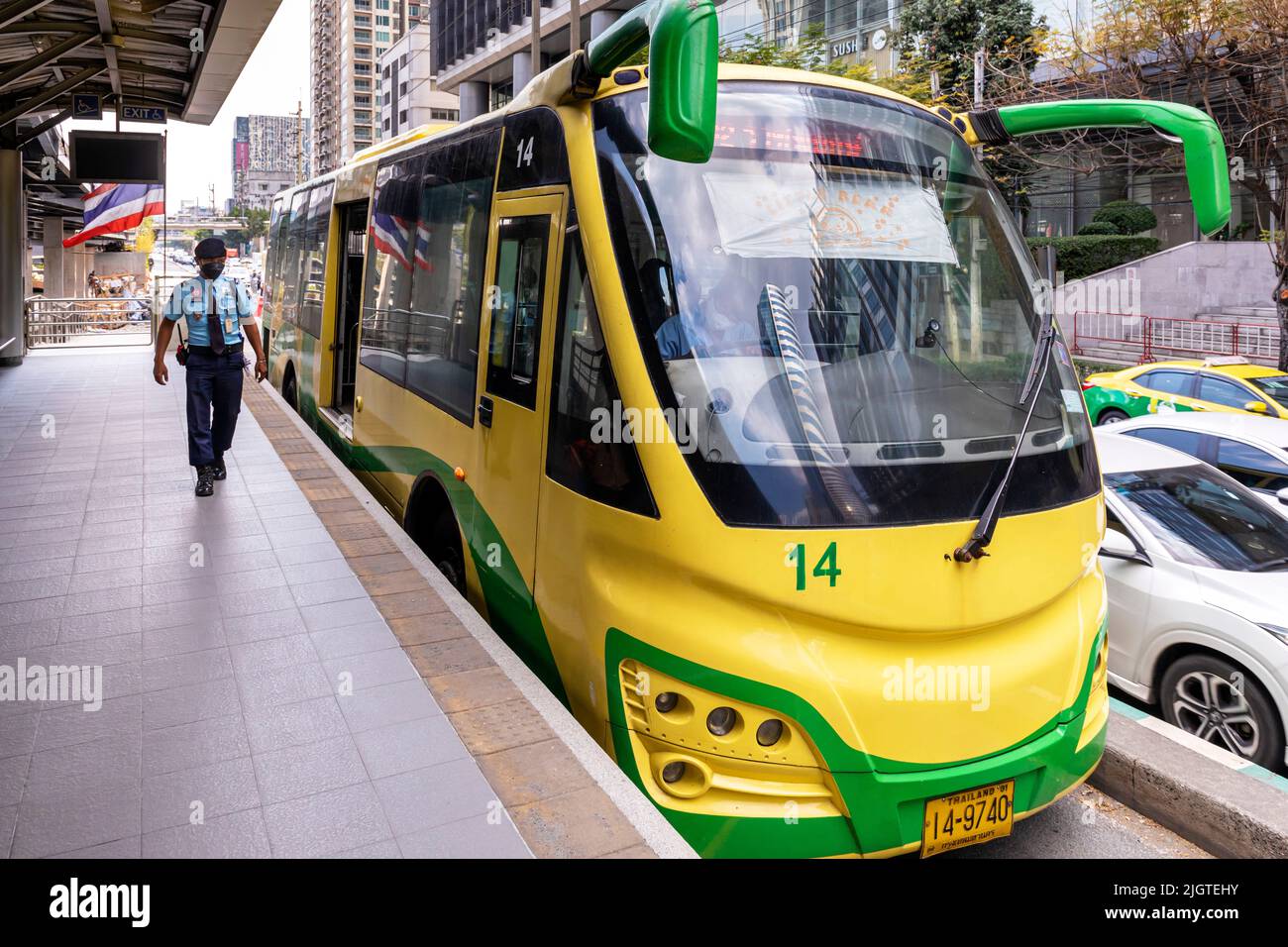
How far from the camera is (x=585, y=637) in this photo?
13.2 feet

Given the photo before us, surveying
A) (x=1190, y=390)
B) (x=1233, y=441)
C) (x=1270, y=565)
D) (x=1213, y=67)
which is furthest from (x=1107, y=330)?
(x=1270, y=565)

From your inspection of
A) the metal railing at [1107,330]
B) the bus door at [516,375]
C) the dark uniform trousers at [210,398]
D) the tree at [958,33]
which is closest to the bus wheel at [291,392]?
the dark uniform trousers at [210,398]

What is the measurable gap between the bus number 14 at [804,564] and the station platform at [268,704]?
36.3 inches

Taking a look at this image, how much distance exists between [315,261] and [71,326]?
18.2 meters

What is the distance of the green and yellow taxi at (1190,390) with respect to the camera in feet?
45.7

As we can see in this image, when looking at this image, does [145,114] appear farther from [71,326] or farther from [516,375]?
[516,375]

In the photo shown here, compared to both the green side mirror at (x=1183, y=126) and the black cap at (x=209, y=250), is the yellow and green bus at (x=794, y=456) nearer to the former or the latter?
the green side mirror at (x=1183, y=126)

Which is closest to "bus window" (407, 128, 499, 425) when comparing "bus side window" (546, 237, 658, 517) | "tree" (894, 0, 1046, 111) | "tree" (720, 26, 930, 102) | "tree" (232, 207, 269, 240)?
"bus side window" (546, 237, 658, 517)

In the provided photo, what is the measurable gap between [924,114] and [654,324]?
1853mm

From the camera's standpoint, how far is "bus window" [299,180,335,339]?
10328mm

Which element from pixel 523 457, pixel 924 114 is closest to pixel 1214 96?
pixel 924 114

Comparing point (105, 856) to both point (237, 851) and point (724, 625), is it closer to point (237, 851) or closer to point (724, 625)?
point (237, 851)

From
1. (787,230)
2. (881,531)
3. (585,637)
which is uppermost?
(787,230)

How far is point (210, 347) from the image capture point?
773 centimetres
